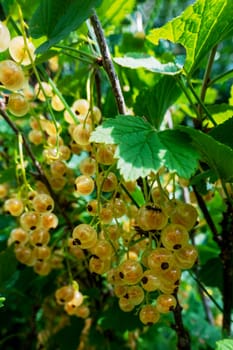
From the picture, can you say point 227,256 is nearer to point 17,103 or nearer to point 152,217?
point 152,217

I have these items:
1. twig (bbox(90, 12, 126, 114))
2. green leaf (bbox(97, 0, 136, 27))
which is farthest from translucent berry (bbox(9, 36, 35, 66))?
green leaf (bbox(97, 0, 136, 27))

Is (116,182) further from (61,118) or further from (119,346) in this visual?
(119,346)

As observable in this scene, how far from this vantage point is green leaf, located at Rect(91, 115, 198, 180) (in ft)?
1.94

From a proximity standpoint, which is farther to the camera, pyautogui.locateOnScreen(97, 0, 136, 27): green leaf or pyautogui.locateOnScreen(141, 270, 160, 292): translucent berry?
pyautogui.locateOnScreen(97, 0, 136, 27): green leaf

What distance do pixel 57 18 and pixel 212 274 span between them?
673 millimetres

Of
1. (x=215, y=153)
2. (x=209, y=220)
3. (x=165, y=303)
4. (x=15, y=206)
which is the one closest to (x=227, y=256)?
(x=209, y=220)

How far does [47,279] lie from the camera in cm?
117

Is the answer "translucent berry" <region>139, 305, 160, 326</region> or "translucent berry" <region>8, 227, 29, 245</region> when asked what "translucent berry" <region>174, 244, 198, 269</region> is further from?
"translucent berry" <region>8, 227, 29, 245</region>

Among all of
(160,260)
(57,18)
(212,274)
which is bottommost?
(212,274)

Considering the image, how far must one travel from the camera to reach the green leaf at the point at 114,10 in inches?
39.7

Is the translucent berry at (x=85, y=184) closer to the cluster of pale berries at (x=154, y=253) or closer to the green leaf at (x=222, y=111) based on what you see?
the cluster of pale berries at (x=154, y=253)

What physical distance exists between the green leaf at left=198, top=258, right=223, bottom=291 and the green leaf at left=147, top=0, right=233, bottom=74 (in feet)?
1.64

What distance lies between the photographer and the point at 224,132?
687 millimetres

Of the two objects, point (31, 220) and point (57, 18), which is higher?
point (57, 18)
